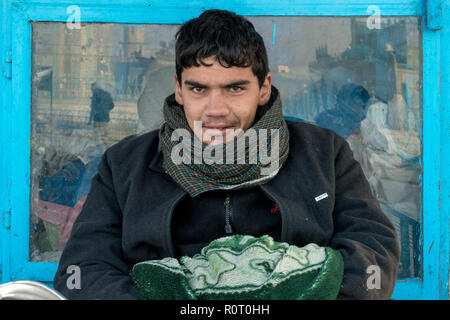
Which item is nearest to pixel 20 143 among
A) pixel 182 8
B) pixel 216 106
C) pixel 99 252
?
pixel 99 252

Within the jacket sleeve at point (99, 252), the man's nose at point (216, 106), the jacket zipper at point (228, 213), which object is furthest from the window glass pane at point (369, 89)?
the jacket sleeve at point (99, 252)

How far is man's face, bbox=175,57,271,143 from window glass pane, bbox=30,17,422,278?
65 centimetres

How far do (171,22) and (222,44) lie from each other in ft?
2.47

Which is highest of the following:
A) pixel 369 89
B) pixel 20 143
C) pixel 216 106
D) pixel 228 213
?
pixel 369 89

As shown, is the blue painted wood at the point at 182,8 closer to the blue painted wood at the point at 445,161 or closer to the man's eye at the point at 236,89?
the blue painted wood at the point at 445,161

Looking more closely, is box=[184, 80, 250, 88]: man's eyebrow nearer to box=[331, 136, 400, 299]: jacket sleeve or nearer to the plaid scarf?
the plaid scarf

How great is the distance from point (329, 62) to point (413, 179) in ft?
2.48

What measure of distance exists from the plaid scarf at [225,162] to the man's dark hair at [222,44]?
21 cm

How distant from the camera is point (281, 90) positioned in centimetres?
263

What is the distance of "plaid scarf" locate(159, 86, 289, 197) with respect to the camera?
75.9 inches

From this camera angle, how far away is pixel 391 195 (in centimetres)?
258

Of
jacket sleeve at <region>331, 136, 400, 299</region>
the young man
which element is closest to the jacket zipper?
the young man

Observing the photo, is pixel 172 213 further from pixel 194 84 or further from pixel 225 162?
pixel 194 84
